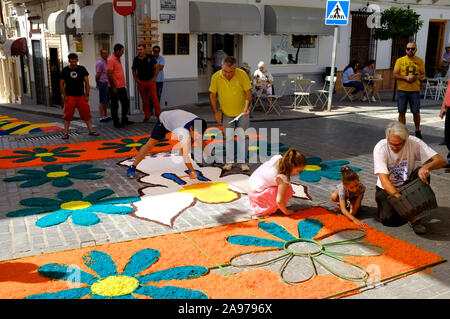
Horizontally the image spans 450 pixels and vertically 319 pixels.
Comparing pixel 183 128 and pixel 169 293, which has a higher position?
pixel 183 128

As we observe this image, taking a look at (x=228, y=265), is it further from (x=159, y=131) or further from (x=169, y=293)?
(x=159, y=131)

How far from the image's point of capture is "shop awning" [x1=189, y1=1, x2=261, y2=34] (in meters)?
13.6

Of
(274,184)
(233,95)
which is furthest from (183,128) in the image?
(274,184)

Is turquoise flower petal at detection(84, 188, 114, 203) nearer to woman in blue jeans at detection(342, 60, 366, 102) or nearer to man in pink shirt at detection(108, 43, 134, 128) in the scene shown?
man in pink shirt at detection(108, 43, 134, 128)

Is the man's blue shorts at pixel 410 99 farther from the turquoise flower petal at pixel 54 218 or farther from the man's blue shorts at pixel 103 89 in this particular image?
the man's blue shorts at pixel 103 89

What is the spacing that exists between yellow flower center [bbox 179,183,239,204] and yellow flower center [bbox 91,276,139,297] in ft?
7.04

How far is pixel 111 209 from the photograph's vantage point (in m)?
5.41

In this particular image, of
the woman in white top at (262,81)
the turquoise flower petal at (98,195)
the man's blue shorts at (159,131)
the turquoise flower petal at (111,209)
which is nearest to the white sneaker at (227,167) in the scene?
the man's blue shorts at (159,131)

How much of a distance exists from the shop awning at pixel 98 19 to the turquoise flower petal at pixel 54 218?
933 centimetres

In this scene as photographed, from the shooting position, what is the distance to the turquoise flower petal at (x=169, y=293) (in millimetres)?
3531

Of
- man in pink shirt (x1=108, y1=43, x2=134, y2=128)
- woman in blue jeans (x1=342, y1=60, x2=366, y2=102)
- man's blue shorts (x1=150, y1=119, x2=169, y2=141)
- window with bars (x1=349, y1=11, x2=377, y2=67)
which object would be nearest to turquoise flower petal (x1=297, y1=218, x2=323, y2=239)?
man's blue shorts (x1=150, y1=119, x2=169, y2=141)

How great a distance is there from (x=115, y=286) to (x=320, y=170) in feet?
14.4

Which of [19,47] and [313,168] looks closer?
[313,168]
